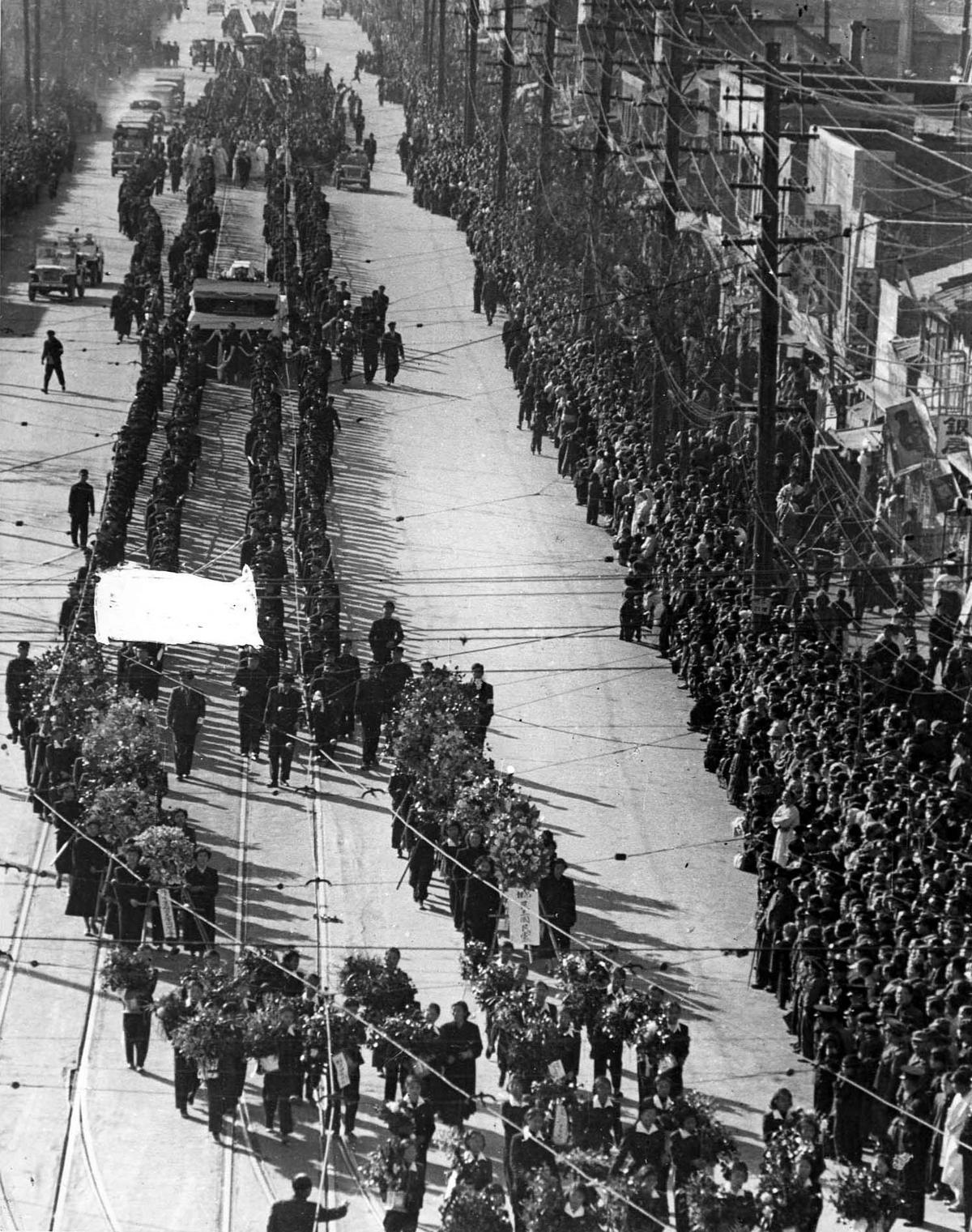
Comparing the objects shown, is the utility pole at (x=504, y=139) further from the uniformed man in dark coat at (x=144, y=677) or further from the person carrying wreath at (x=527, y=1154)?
the person carrying wreath at (x=527, y=1154)

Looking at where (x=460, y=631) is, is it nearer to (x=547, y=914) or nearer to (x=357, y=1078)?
(x=547, y=914)

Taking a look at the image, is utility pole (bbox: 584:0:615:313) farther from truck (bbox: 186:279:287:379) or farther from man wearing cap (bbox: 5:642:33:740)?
man wearing cap (bbox: 5:642:33:740)

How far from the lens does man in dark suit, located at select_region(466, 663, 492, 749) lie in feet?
104

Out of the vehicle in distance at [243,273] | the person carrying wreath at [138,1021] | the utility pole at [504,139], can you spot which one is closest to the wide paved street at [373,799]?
the person carrying wreath at [138,1021]

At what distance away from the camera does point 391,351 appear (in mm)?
52000

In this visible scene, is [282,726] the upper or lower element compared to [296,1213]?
lower

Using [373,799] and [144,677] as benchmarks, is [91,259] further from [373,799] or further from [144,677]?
[373,799]

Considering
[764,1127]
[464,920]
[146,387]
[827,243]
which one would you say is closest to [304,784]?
[464,920]

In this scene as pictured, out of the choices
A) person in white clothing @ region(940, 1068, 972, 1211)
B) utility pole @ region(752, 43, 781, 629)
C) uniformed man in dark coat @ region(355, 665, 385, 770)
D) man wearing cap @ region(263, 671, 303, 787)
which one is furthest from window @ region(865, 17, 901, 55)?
person in white clothing @ region(940, 1068, 972, 1211)

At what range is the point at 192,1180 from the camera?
23.3m

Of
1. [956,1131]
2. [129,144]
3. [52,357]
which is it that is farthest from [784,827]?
[129,144]

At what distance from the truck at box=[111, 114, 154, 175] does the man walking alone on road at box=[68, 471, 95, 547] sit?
3544 cm

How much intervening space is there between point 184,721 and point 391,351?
20421mm

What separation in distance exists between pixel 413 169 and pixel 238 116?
819 cm
